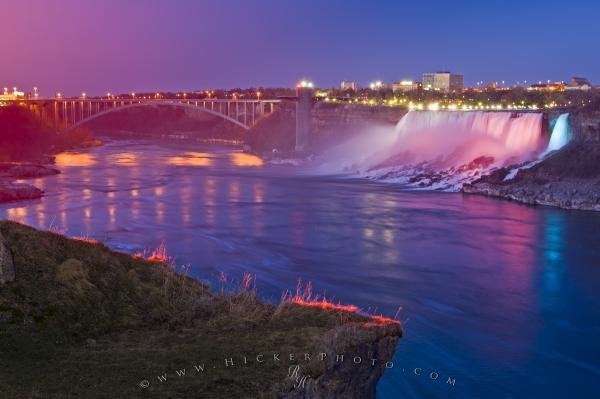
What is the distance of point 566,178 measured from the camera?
23719mm

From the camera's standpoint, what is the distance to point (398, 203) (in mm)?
23938

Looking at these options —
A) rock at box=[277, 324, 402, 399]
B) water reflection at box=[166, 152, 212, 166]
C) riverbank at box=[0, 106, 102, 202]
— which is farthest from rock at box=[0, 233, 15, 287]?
water reflection at box=[166, 152, 212, 166]

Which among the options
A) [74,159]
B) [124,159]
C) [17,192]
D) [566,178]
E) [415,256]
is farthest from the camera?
[124,159]

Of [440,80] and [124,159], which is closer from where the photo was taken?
[124,159]

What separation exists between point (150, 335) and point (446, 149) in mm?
29296

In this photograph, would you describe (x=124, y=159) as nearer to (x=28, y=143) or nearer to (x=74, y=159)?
(x=74, y=159)

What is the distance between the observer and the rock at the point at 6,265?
564cm

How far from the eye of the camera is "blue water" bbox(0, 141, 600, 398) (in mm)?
8812

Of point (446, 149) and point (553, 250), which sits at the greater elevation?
point (446, 149)

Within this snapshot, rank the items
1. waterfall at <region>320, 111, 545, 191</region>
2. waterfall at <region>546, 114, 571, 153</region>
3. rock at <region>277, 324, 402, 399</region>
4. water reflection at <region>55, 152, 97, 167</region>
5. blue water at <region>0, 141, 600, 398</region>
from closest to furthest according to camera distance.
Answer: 1. rock at <region>277, 324, 402, 399</region>
2. blue water at <region>0, 141, 600, 398</region>
3. waterfall at <region>546, 114, 571, 153</region>
4. waterfall at <region>320, 111, 545, 191</region>
5. water reflection at <region>55, 152, 97, 167</region>

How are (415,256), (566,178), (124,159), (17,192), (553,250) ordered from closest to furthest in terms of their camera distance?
(415,256)
(553,250)
(566,178)
(17,192)
(124,159)

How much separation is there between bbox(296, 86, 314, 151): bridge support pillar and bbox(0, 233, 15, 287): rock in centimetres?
4479

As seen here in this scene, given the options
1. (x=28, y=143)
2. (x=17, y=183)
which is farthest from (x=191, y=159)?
(x=17, y=183)

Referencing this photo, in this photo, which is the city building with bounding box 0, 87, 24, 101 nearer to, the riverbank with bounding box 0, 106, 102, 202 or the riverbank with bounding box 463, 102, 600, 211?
the riverbank with bounding box 0, 106, 102, 202
